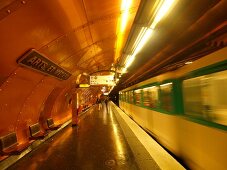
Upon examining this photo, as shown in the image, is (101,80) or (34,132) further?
(101,80)

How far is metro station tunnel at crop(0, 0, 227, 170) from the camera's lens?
358 centimetres

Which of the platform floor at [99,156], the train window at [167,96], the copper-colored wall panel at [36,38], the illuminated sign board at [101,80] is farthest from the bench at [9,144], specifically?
the illuminated sign board at [101,80]

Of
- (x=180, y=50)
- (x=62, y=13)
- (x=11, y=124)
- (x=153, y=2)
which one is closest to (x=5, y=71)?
(x=62, y=13)

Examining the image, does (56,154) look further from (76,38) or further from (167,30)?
(167,30)

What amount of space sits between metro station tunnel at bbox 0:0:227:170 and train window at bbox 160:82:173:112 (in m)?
0.03

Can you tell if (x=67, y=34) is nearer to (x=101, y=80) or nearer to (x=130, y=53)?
(x=130, y=53)

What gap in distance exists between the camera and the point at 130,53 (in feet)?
22.6

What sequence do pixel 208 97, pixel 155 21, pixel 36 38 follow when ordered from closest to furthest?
1. pixel 208 97
2. pixel 155 21
3. pixel 36 38

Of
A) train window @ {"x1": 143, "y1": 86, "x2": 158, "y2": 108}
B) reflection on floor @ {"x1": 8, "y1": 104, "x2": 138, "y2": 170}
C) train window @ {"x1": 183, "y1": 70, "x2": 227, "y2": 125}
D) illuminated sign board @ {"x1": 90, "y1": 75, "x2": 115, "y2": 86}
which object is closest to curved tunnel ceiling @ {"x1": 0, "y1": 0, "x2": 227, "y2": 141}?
train window @ {"x1": 183, "y1": 70, "x2": 227, "y2": 125}

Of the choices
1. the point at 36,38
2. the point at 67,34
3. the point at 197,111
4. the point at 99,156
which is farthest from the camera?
the point at 99,156

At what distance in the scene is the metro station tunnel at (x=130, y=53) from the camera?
11.8 feet

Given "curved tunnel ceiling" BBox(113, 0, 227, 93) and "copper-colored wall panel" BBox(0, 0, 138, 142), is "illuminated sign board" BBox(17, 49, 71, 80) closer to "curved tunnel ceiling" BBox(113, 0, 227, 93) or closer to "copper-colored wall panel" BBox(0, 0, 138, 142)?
"copper-colored wall panel" BBox(0, 0, 138, 142)

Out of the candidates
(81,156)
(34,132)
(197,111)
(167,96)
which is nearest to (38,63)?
(81,156)

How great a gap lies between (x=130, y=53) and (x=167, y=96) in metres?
1.84
